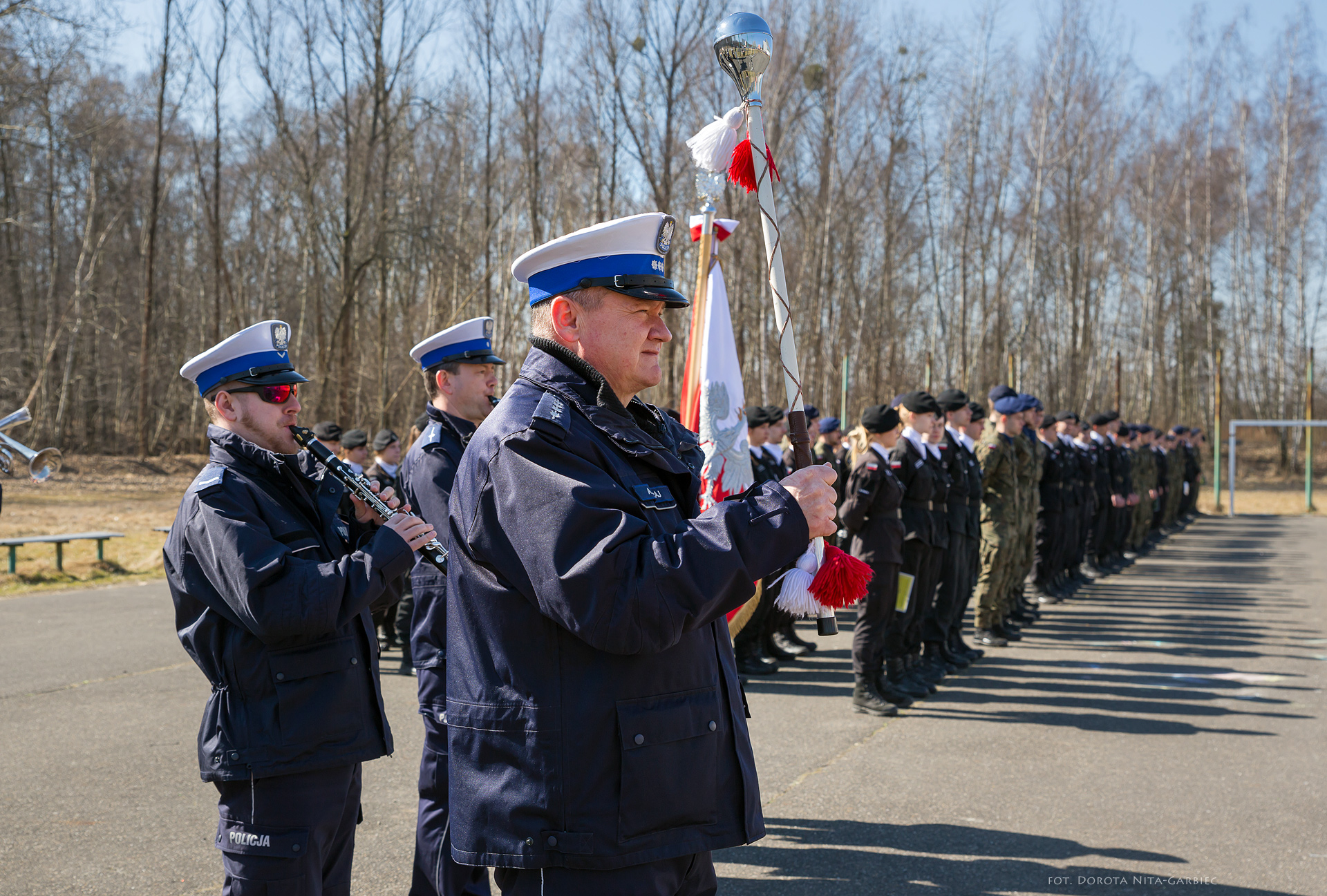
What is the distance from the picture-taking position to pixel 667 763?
2.07 m

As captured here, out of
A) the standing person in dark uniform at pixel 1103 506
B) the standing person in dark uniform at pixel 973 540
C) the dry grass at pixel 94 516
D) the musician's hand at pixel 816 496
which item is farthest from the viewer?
the standing person in dark uniform at pixel 1103 506

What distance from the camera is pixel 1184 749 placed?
652cm

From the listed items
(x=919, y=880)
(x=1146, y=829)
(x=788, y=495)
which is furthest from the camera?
(x=1146, y=829)

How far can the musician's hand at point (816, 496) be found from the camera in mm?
2105

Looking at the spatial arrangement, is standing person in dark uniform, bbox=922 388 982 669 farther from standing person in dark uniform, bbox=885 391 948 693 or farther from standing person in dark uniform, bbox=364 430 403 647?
standing person in dark uniform, bbox=364 430 403 647

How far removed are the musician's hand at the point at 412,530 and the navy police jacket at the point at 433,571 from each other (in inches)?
31.2

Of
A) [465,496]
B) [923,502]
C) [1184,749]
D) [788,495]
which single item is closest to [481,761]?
[465,496]

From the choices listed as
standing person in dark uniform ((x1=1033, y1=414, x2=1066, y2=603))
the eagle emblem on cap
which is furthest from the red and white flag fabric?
standing person in dark uniform ((x1=1033, y1=414, x2=1066, y2=603))

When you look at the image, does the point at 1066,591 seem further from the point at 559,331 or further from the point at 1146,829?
the point at 559,331

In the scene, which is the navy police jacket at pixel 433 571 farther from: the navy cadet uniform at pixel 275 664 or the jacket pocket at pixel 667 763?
the jacket pocket at pixel 667 763

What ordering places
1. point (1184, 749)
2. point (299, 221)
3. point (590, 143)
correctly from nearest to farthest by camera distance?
point (1184, 749) < point (590, 143) < point (299, 221)

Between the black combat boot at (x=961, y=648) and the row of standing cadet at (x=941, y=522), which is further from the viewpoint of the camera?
the black combat boot at (x=961, y=648)

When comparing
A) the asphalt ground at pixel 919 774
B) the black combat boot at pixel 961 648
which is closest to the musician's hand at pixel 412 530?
the asphalt ground at pixel 919 774

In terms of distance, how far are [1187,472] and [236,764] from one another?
27151mm
